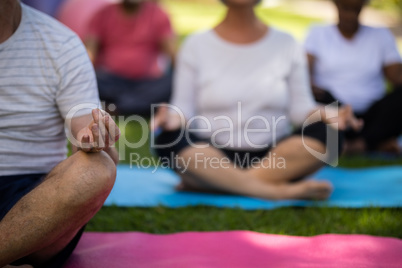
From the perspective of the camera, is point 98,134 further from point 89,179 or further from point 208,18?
point 208,18

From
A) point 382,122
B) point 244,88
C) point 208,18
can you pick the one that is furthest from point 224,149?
point 208,18

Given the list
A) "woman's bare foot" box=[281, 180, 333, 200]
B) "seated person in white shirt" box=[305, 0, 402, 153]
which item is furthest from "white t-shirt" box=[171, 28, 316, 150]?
"seated person in white shirt" box=[305, 0, 402, 153]

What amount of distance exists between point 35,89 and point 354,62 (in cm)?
293

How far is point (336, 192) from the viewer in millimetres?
3432

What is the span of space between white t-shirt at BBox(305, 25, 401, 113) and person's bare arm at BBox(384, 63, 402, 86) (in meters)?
0.04

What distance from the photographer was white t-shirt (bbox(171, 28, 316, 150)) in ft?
10.9

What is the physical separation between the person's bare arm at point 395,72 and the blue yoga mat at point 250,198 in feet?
2.94

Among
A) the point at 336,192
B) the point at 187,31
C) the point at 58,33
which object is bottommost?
the point at 187,31

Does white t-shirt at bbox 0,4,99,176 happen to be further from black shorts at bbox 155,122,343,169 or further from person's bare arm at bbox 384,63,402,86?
person's bare arm at bbox 384,63,402,86

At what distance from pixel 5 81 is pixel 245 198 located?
59.7 inches

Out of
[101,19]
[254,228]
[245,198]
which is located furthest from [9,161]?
[101,19]

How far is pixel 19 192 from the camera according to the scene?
2.06 metres

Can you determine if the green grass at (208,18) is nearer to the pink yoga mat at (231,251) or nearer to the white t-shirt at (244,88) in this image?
→ the white t-shirt at (244,88)

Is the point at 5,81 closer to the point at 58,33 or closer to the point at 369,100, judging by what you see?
the point at 58,33
